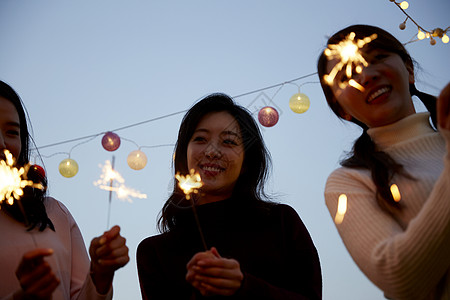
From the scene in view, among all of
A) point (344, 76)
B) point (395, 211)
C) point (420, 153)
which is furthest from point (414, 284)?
point (344, 76)

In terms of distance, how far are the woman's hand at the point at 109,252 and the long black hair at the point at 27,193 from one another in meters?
0.37

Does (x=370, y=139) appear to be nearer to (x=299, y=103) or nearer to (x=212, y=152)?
(x=212, y=152)

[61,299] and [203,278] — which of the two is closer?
[203,278]

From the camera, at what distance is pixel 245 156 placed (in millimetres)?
2014

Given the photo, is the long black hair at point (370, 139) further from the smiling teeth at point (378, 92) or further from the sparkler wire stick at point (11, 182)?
the sparkler wire stick at point (11, 182)

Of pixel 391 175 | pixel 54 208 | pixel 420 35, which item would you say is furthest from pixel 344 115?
pixel 54 208

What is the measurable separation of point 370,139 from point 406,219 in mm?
352

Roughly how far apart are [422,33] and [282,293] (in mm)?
1671

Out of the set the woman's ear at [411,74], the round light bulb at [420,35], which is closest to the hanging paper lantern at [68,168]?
the woman's ear at [411,74]

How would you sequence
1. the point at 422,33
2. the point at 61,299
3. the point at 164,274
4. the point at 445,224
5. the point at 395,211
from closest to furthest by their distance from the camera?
the point at 445,224
the point at 395,211
the point at 61,299
the point at 164,274
the point at 422,33

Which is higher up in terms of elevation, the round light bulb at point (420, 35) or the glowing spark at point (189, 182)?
the round light bulb at point (420, 35)

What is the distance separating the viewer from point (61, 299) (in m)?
1.52

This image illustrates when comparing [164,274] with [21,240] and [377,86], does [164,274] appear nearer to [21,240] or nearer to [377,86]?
[21,240]

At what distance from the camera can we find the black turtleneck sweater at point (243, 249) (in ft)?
5.17
